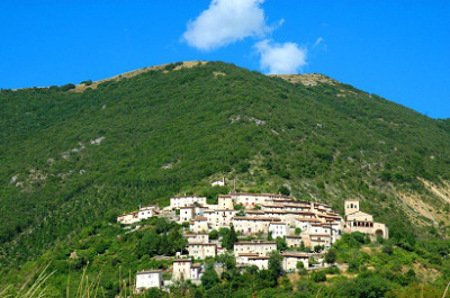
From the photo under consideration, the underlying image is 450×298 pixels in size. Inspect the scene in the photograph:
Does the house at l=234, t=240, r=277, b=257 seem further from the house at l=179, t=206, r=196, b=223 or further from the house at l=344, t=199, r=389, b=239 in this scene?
the house at l=344, t=199, r=389, b=239

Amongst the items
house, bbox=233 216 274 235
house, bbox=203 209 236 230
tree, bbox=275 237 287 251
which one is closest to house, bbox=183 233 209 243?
house, bbox=203 209 236 230

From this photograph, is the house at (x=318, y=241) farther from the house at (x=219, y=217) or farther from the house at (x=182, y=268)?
the house at (x=182, y=268)

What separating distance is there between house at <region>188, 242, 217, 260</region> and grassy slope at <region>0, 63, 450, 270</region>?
20923mm

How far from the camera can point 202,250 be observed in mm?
63094

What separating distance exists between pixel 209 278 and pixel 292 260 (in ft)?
26.9

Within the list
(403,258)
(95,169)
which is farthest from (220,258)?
(95,169)

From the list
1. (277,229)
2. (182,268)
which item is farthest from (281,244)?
(182,268)

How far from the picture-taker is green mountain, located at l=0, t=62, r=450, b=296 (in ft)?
302

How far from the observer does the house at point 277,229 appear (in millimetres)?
67375

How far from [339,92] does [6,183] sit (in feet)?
332

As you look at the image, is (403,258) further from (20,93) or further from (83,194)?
(20,93)

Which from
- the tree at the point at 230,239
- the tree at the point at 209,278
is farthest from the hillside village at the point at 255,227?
the tree at the point at 209,278

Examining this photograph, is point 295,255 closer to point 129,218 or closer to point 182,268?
point 182,268

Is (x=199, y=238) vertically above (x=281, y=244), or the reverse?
(x=199, y=238)
